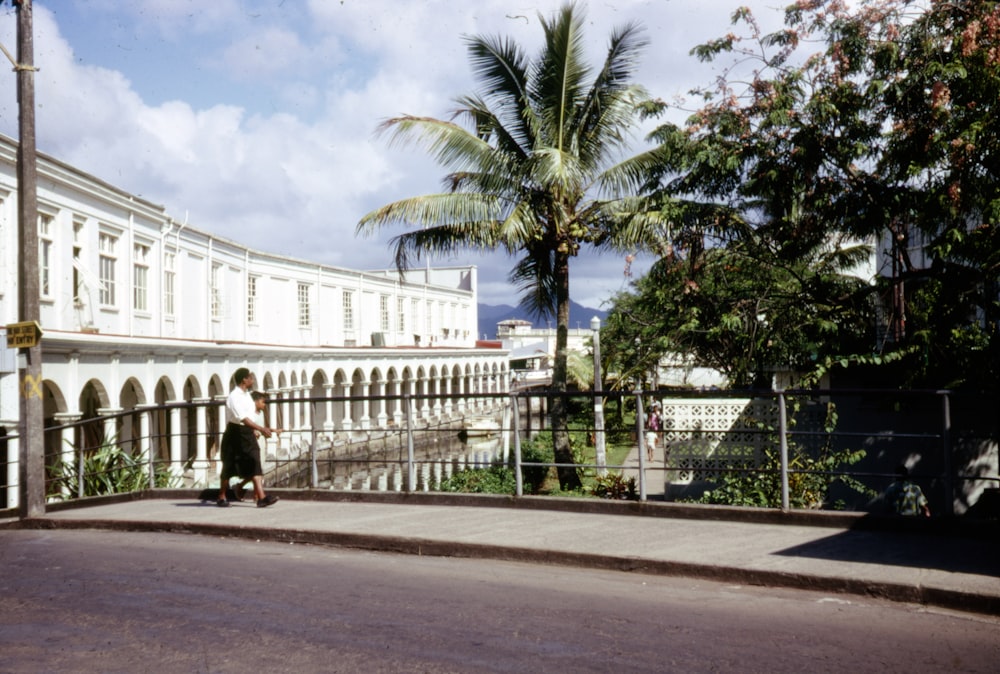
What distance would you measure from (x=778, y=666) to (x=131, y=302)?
27255mm

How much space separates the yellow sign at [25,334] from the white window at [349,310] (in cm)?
4077

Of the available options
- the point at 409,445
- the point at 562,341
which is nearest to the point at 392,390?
the point at 562,341

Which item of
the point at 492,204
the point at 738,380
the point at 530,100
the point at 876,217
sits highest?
the point at 530,100

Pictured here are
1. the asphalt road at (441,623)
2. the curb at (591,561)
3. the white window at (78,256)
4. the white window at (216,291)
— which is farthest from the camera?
the white window at (216,291)

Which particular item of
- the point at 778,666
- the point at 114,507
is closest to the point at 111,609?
the point at 778,666

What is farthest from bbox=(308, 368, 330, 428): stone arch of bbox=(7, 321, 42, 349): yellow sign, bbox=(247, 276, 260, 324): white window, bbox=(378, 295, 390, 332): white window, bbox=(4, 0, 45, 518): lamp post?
bbox=(7, 321, 42, 349): yellow sign

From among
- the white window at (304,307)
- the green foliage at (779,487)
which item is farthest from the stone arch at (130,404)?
the green foliage at (779,487)

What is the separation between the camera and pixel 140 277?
30219mm

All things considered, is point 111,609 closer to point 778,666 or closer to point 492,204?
point 778,666

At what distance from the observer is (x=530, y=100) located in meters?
21.6

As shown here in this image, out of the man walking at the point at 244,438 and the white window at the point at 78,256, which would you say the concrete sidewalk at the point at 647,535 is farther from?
the white window at the point at 78,256

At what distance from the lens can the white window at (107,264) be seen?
27375mm

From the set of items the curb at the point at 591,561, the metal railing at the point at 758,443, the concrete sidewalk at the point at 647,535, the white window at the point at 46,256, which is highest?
the white window at the point at 46,256

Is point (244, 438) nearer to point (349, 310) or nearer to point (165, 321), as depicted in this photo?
point (165, 321)
